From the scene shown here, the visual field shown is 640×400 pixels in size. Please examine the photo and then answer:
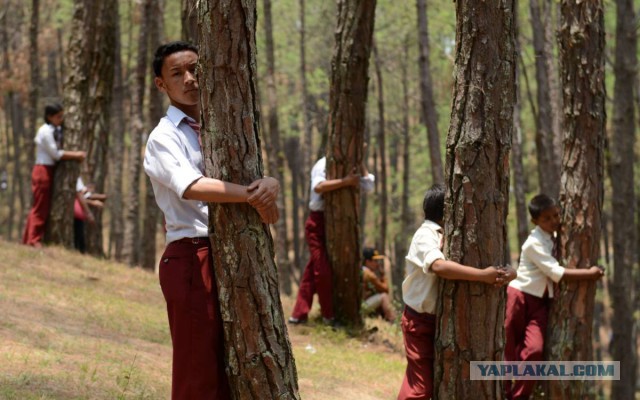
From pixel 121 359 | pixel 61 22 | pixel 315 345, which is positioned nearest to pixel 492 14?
pixel 121 359

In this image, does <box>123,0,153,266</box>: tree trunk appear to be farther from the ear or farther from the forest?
the ear

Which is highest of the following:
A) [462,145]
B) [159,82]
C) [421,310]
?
[159,82]

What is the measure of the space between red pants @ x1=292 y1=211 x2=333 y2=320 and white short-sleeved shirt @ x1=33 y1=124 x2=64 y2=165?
4.09m

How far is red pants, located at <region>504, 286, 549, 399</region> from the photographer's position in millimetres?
7664

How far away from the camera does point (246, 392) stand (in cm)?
455

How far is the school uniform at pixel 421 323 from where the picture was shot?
5.92 m

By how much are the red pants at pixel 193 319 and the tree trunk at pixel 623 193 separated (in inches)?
351

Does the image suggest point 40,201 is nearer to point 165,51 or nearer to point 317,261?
point 317,261

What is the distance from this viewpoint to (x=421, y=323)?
235 inches

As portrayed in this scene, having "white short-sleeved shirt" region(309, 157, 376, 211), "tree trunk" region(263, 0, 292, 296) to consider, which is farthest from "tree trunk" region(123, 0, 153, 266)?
"white short-sleeved shirt" region(309, 157, 376, 211)

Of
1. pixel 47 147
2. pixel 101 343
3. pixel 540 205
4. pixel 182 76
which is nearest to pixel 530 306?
pixel 540 205

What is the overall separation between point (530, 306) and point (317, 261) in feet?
9.87

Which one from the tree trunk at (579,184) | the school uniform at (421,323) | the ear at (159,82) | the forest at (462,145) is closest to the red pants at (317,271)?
the forest at (462,145)

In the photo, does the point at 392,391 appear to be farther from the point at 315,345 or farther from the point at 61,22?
the point at 61,22
